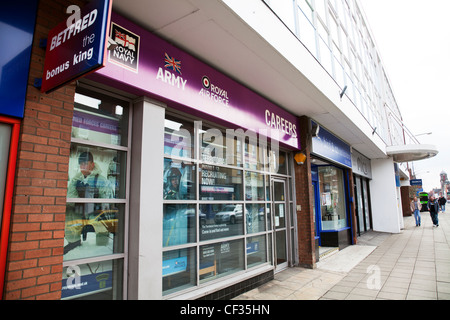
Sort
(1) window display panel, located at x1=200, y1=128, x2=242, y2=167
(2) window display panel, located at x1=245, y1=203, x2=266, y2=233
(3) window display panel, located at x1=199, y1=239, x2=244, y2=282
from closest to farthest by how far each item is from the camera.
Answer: (3) window display panel, located at x1=199, y1=239, x2=244, y2=282
(1) window display panel, located at x1=200, y1=128, x2=242, y2=167
(2) window display panel, located at x1=245, y1=203, x2=266, y2=233

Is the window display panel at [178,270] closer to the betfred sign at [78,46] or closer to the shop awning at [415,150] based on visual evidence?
the betfred sign at [78,46]

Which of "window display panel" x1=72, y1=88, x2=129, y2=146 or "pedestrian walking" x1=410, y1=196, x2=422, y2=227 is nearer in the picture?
"window display panel" x1=72, y1=88, x2=129, y2=146

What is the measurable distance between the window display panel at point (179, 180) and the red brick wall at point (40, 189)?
5.24ft

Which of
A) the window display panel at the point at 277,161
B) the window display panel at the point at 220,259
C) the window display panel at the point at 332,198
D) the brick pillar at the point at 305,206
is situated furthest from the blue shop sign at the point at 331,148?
the window display panel at the point at 220,259

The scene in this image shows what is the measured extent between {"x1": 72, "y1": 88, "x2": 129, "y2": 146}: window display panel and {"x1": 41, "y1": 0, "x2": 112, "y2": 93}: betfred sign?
2.38 ft

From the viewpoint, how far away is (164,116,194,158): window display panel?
425cm

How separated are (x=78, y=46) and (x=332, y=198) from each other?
32.3ft

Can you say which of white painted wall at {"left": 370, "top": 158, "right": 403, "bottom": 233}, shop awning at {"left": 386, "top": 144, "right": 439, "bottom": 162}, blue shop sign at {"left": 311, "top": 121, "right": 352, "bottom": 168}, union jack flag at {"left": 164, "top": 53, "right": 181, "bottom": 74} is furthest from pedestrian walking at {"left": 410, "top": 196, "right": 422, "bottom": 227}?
union jack flag at {"left": 164, "top": 53, "right": 181, "bottom": 74}

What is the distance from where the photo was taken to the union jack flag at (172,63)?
12.5 ft

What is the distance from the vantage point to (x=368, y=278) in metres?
6.03

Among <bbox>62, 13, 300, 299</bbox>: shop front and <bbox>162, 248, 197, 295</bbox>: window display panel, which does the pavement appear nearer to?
<bbox>62, 13, 300, 299</bbox>: shop front

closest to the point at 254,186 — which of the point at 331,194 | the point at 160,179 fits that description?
the point at 160,179

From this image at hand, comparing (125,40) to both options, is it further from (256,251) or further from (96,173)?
(256,251)
